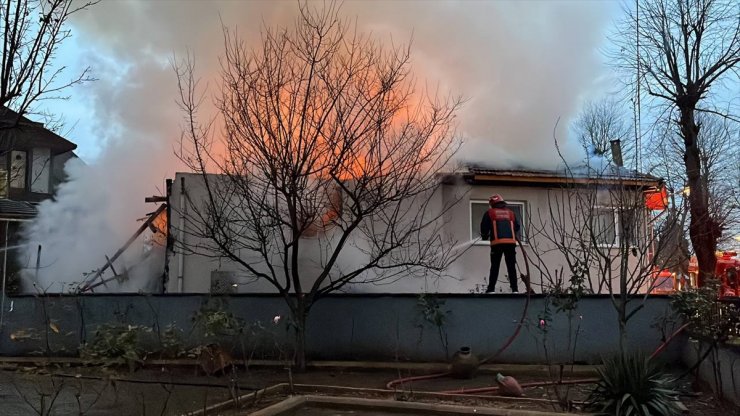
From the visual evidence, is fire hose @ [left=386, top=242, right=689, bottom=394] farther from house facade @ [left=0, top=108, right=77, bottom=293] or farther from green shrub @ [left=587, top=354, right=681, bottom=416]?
house facade @ [left=0, top=108, right=77, bottom=293]

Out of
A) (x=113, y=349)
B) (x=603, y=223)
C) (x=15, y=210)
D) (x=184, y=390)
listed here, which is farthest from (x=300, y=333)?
(x=15, y=210)

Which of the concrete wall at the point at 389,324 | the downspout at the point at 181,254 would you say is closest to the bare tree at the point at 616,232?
the concrete wall at the point at 389,324

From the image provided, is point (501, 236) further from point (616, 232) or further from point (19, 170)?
point (19, 170)

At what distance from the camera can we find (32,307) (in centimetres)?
862

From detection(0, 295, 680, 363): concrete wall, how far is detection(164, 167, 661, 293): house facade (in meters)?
0.60

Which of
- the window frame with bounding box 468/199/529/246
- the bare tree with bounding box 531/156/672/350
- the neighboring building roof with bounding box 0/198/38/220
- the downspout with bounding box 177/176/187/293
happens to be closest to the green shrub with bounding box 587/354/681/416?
the bare tree with bounding box 531/156/672/350

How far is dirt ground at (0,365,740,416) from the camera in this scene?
217 inches

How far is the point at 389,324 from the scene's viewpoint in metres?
8.22

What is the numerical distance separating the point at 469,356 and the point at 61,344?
17.6ft

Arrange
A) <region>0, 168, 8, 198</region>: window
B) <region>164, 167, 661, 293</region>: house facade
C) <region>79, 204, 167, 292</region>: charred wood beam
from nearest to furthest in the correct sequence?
<region>0, 168, 8, 198</region>: window, <region>164, 167, 661, 293</region>: house facade, <region>79, 204, 167, 292</region>: charred wood beam

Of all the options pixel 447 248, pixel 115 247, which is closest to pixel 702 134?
pixel 447 248

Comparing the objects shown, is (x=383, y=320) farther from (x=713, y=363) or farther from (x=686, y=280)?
(x=686, y=280)

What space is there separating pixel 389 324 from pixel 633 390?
3.48 metres

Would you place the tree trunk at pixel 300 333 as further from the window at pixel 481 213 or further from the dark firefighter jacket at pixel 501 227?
the window at pixel 481 213
